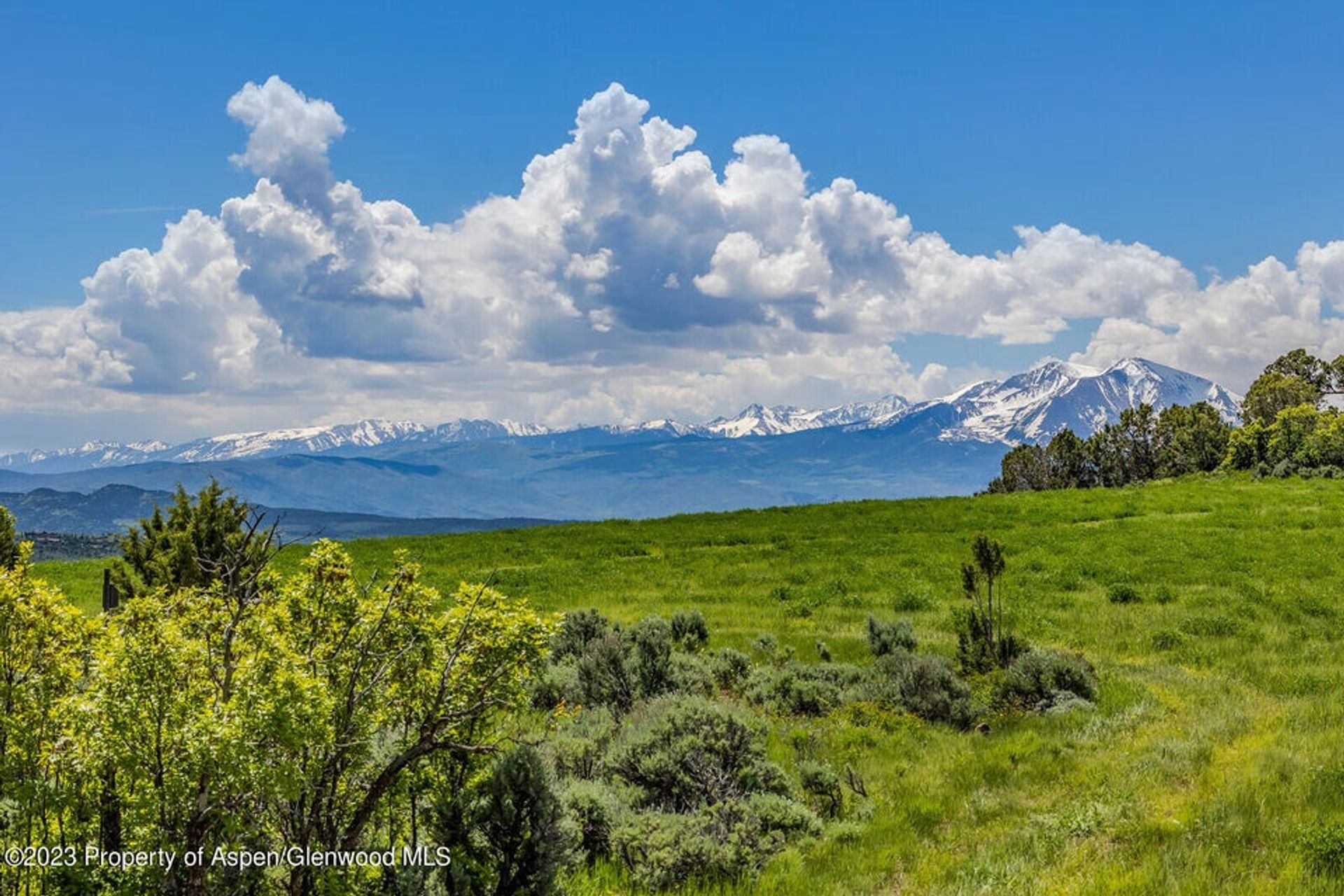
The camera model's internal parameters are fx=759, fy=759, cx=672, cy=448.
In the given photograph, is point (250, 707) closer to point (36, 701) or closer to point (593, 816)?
point (36, 701)

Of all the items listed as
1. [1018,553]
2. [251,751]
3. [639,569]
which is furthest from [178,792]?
[1018,553]

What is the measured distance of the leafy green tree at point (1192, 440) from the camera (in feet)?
337

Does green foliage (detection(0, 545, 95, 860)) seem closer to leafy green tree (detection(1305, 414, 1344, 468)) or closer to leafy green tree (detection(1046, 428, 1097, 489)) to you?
leafy green tree (detection(1305, 414, 1344, 468))

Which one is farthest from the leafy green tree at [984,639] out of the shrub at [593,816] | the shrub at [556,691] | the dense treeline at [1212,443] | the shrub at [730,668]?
the dense treeline at [1212,443]

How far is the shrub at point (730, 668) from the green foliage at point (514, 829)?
9192 mm

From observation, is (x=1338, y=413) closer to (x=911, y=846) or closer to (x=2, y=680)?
(x=911, y=846)

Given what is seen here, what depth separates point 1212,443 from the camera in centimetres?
10350

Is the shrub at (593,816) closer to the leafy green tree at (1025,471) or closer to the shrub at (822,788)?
the shrub at (822,788)

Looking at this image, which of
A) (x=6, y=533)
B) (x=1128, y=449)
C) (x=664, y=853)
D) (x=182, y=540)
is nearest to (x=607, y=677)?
(x=664, y=853)

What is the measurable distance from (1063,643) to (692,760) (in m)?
12.9

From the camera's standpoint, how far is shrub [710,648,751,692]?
1655cm

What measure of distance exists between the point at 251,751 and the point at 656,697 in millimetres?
9674

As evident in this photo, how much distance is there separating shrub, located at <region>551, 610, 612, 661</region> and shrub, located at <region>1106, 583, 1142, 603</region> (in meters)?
15.4

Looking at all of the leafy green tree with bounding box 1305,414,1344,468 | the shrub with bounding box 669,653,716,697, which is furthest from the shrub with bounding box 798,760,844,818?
the leafy green tree with bounding box 1305,414,1344,468
